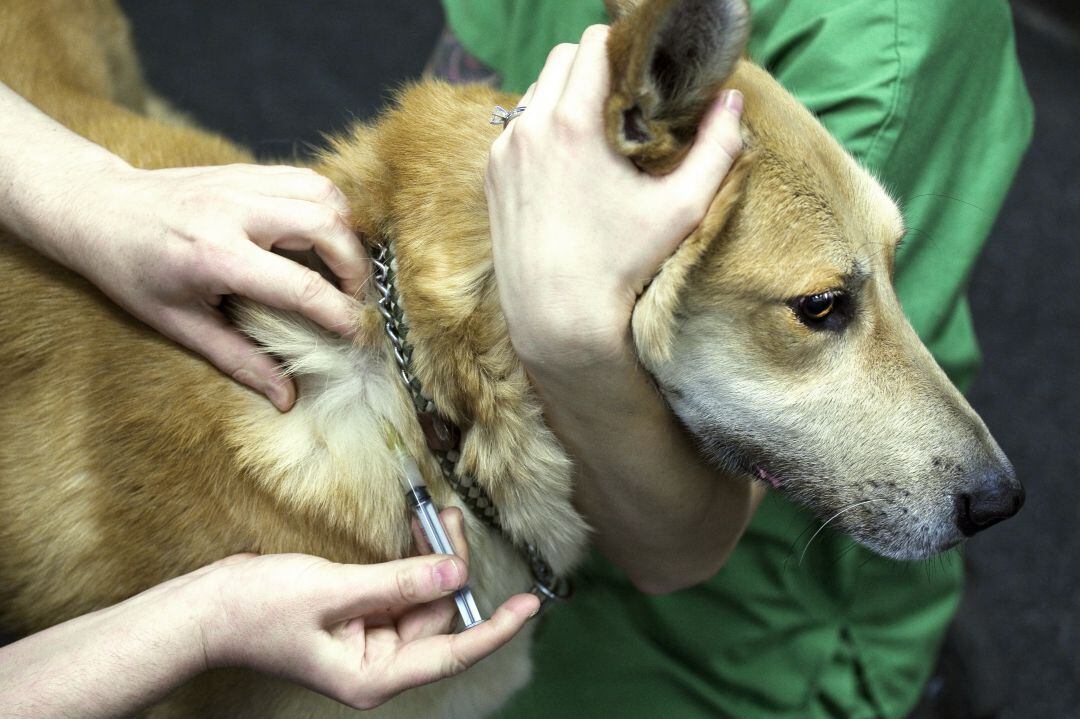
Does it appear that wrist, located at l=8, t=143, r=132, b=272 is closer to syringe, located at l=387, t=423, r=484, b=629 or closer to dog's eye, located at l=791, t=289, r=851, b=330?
syringe, located at l=387, t=423, r=484, b=629

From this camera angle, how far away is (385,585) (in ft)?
3.48

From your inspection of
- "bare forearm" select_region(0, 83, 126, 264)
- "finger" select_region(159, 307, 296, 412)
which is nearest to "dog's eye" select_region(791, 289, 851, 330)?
"finger" select_region(159, 307, 296, 412)

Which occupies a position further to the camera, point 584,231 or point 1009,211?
point 1009,211

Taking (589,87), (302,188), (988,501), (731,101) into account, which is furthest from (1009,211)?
(302,188)

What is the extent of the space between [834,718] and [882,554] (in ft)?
1.52

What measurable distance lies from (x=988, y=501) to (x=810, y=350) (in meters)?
0.31

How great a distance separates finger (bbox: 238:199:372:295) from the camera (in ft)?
3.69

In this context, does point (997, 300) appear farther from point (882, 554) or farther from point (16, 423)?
point (16, 423)

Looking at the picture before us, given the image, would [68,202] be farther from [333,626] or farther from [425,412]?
[333,626]

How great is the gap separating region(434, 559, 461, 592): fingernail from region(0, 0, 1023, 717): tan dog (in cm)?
14

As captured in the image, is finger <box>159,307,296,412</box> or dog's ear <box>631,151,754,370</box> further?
finger <box>159,307,296,412</box>

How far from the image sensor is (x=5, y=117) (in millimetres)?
1284

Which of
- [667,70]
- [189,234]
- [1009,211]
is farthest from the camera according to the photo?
[1009,211]

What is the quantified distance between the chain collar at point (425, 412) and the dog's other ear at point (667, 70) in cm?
34
